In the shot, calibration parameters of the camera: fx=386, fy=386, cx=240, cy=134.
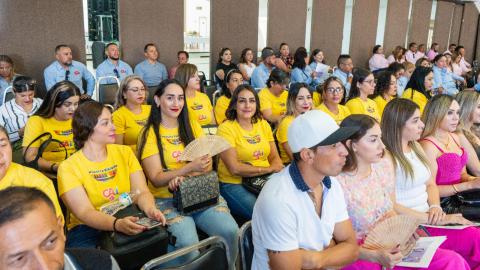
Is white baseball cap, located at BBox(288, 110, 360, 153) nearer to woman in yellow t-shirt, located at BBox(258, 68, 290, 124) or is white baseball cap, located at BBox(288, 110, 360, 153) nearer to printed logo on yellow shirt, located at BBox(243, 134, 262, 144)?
printed logo on yellow shirt, located at BBox(243, 134, 262, 144)

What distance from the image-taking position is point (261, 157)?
3.29m

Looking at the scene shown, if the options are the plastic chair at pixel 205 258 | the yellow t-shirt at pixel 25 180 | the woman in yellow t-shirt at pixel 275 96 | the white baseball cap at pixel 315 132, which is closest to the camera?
the plastic chair at pixel 205 258

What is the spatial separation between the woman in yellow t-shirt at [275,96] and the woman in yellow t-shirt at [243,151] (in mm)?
1603

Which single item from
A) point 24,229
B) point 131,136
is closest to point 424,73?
point 131,136

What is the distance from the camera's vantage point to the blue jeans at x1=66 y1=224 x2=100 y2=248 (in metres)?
2.20

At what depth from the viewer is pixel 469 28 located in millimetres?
16516

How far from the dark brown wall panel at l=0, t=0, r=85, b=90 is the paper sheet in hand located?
6.23 m

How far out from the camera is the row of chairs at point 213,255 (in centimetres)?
154

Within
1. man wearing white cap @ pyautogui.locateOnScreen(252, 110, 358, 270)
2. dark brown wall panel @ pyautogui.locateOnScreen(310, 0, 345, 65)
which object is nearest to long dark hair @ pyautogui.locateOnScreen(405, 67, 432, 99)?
man wearing white cap @ pyautogui.locateOnScreen(252, 110, 358, 270)

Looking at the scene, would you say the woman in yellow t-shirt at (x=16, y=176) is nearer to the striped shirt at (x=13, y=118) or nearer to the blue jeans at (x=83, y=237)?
the blue jeans at (x=83, y=237)

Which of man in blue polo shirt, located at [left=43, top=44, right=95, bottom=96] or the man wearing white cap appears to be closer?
the man wearing white cap

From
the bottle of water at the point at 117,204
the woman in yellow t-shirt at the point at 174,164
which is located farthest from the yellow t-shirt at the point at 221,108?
the bottle of water at the point at 117,204

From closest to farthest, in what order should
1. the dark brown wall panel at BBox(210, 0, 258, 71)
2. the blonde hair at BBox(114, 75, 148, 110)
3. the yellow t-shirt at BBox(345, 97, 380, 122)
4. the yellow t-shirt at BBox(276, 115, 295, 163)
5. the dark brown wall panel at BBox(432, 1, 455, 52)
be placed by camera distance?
the yellow t-shirt at BBox(276, 115, 295, 163) < the blonde hair at BBox(114, 75, 148, 110) < the yellow t-shirt at BBox(345, 97, 380, 122) < the dark brown wall panel at BBox(210, 0, 258, 71) < the dark brown wall panel at BBox(432, 1, 455, 52)

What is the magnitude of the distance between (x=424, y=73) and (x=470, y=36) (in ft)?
46.1
